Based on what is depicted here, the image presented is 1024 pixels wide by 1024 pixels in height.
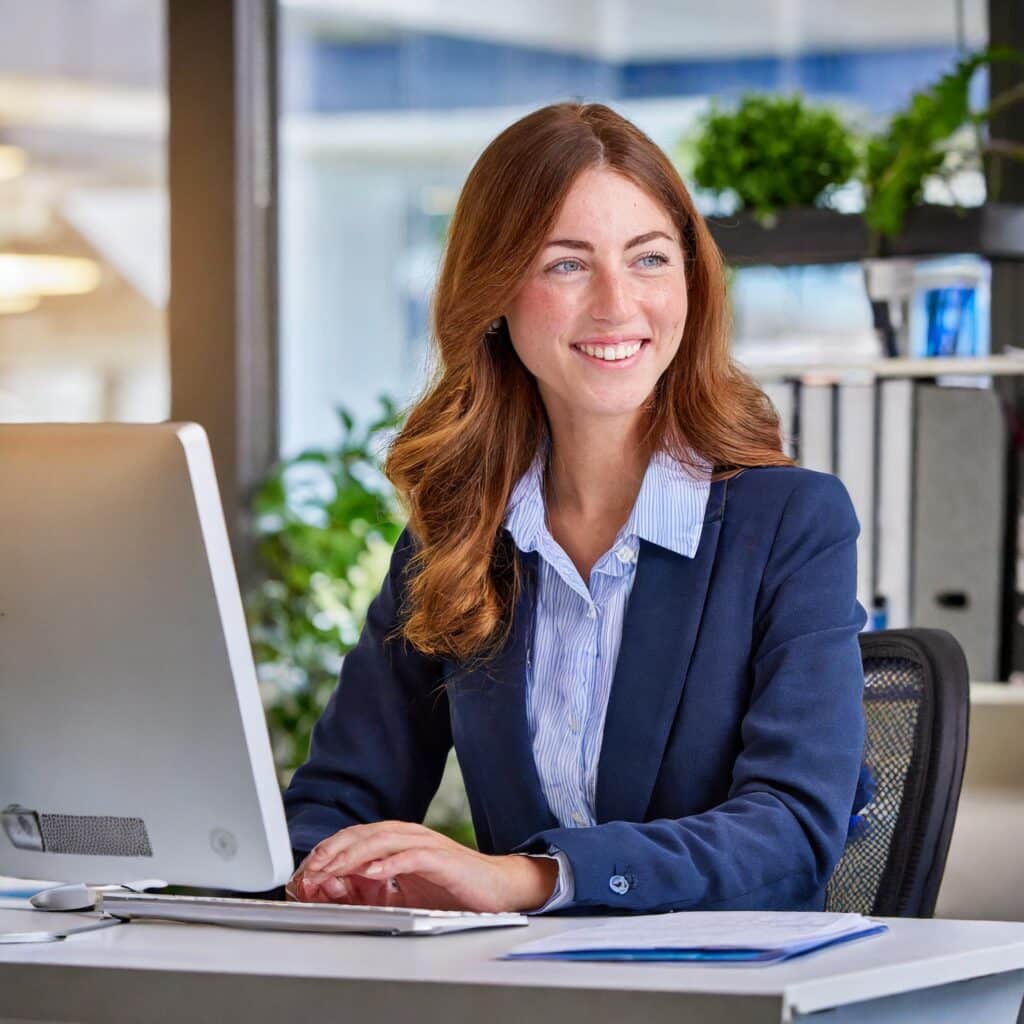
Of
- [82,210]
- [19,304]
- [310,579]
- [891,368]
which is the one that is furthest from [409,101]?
[891,368]

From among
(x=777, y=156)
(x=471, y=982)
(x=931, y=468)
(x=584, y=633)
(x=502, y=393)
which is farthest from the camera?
(x=777, y=156)

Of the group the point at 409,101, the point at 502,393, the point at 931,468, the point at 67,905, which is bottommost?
the point at 67,905

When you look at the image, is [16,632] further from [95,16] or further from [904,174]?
[95,16]

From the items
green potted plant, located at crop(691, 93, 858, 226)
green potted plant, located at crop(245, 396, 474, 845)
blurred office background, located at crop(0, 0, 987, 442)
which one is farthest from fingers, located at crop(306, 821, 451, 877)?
blurred office background, located at crop(0, 0, 987, 442)

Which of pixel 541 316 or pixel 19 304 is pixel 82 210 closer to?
pixel 19 304

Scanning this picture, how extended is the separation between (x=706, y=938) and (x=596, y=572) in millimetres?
698

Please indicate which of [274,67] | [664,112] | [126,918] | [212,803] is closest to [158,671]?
[212,803]

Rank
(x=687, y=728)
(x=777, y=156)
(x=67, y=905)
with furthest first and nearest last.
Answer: (x=777, y=156) < (x=687, y=728) < (x=67, y=905)

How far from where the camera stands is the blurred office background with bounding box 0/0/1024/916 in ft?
13.1

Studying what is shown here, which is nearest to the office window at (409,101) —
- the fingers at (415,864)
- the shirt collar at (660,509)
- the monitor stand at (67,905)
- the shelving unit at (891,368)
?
the shelving unit at (891,368)

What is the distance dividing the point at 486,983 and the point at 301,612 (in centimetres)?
301

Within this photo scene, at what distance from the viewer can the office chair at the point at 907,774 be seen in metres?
1.66

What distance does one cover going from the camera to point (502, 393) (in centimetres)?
204

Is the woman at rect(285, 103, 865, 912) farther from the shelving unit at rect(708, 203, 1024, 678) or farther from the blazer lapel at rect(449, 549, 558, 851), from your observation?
the shelving unit at rect(708, 203, 1024, 678)
